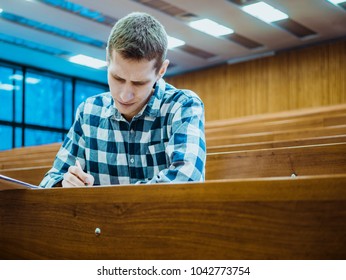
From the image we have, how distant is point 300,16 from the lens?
1.63 meters

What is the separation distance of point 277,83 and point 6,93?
1263mm

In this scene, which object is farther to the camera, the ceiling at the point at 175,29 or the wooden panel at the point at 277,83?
the wooden panel at the point at 277,83

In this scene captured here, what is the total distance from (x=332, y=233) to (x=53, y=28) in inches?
74.4

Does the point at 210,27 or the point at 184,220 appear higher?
the point at 210,27

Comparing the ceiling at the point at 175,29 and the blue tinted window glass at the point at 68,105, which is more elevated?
the ceiling at the point at 175,29

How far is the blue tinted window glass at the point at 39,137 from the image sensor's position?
2.20 metres

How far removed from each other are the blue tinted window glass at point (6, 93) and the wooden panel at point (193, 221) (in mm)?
1964

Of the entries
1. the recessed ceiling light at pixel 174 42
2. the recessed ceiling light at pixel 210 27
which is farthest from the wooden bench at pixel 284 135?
the recessed ceiling light at pixel 174 42

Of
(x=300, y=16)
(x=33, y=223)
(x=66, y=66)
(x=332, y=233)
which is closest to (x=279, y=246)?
(x=332, y=233)

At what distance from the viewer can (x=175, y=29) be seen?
5.97 ft

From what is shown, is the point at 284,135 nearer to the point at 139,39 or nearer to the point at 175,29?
the point at 139,39

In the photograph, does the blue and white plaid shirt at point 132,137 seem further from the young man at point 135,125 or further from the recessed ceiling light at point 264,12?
the recessed ceiling light at point 264,12

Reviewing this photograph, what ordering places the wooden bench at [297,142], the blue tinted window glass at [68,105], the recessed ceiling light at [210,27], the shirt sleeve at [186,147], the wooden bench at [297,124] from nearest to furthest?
the shirt sleeve at [186,147] < the wooden bench at [297,142] < the wooden bench at [297,124] < the recessed ceiling light at [210,27] < the blue tinted window glass at [68,105]

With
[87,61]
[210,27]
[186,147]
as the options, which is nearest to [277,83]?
[210,27]
